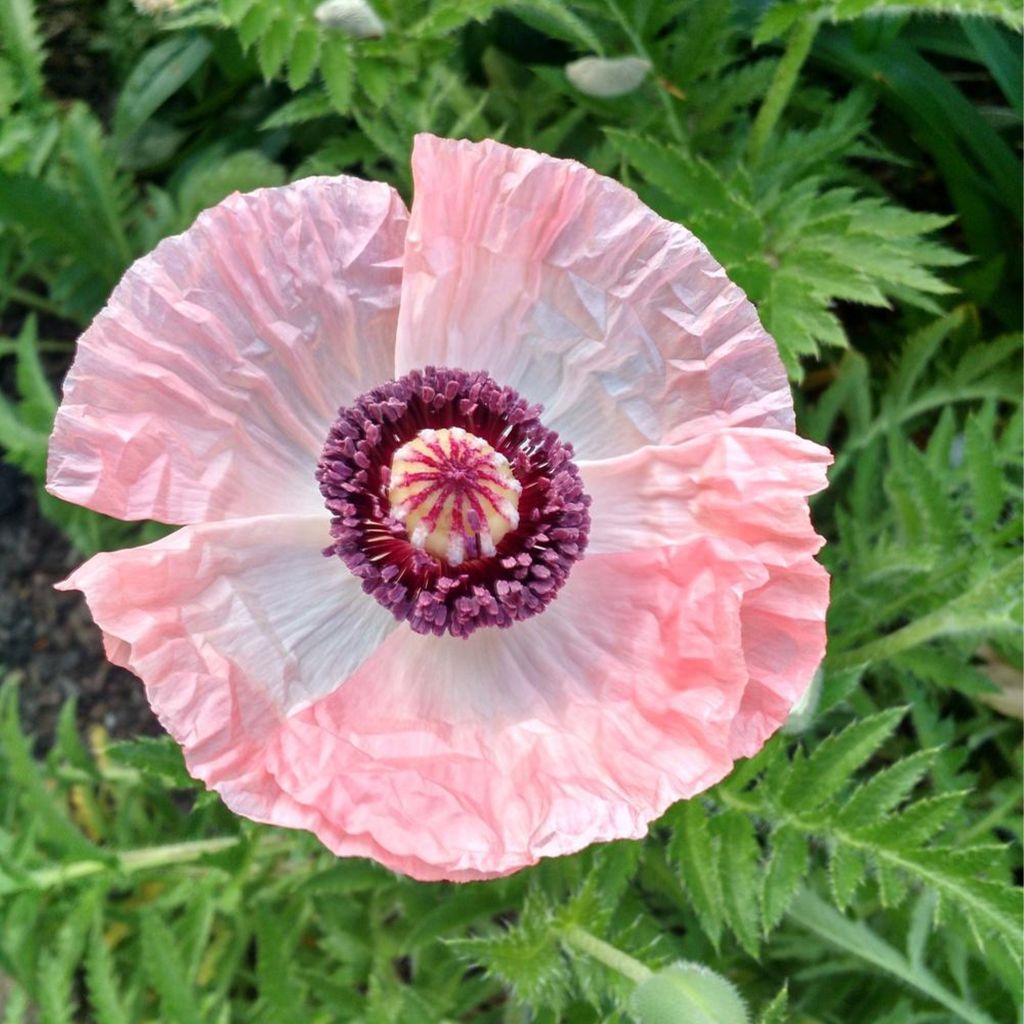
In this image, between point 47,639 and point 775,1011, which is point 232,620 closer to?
point 775,1011

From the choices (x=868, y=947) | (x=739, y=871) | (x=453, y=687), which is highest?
(x=453, y=687)

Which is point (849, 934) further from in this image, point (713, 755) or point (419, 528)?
point (419, 528)

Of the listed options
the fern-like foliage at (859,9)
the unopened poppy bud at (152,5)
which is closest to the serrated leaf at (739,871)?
the fern-like foliage at (859,9)

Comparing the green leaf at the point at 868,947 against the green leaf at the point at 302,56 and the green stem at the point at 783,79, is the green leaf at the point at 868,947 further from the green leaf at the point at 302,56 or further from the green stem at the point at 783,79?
the green leaf at the point at 302,56

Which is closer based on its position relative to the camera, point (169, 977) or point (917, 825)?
point (917, 825)

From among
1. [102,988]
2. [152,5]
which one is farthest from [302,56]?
[102,988]

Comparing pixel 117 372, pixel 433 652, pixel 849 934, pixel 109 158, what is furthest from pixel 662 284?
pixel 109 158

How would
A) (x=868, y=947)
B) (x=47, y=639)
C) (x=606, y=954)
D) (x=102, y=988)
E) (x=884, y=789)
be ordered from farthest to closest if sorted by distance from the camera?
(x=47, y=639), (x=868, y=947), (x=102, y=988), (x=884, y=789), (x=606, y=954)

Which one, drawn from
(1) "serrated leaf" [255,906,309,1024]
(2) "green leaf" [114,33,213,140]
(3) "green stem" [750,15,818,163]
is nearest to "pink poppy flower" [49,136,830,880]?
(1) "serrated leaf" [255,906,309,1024]
